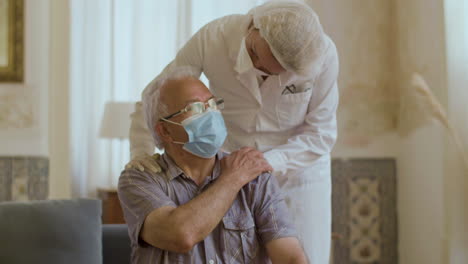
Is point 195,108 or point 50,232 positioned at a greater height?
point 195,108

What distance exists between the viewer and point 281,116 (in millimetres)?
2275

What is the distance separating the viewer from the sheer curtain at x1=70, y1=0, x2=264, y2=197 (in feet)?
15.1

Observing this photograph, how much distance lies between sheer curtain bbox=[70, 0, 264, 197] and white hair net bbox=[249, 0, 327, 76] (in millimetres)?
2784

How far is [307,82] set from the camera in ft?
7.22

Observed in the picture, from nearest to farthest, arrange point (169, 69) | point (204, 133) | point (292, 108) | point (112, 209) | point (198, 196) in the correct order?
point (198, 196), point (204, 133), point (169, 69), point (292, 108), point (112, 209)

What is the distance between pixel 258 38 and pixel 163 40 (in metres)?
2.80

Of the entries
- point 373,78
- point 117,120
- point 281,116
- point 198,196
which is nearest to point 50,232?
point 198,196

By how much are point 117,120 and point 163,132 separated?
2.42m

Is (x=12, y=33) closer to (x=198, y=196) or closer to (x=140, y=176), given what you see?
(x=140, y=176)

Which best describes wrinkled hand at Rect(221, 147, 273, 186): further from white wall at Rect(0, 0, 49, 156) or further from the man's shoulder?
white wall at Rect(0, 0, 49, 156)

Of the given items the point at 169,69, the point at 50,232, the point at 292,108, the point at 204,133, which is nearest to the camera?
the point at 204,133

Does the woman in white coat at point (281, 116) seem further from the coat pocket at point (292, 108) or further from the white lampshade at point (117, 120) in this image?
the white lampshade at point (117, 120)

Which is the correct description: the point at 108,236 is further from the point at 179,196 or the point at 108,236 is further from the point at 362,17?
the point at 362,17

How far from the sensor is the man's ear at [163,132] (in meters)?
1.92
